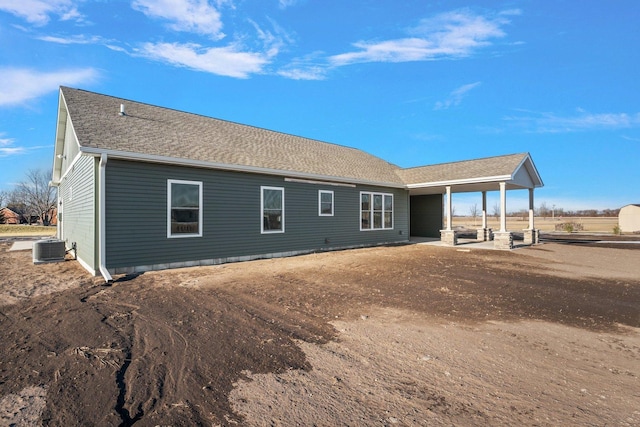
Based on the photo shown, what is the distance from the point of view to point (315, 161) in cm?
1445

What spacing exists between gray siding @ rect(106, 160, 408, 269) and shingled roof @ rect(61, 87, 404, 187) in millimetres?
485

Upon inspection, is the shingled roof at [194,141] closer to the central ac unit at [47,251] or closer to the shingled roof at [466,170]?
the shingled roof at [466,170]

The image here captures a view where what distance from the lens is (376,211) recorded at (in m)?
16.1

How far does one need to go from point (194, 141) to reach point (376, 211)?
9108mm

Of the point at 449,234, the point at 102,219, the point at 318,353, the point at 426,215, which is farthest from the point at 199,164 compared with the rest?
the point at 426,215

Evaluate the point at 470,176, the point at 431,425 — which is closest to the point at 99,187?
the point at 431,425

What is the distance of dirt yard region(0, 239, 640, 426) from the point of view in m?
2.59

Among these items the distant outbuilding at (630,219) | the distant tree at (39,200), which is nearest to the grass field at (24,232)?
the distant tree at (39,200)

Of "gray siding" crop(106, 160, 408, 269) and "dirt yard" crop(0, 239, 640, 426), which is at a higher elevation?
"gray siding" crop(106, 160, 408, 269)

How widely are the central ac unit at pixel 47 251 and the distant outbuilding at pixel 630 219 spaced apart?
152ft

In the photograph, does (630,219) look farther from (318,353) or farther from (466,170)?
(318,353)

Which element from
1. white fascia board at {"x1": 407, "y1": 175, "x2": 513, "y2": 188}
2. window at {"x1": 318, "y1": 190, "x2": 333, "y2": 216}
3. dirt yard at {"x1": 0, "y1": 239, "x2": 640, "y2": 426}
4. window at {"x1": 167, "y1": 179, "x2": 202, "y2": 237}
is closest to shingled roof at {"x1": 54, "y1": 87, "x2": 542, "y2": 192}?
white fascia board at {"x1": 407, "y1": 175, "x2": 513, "y2": 188}

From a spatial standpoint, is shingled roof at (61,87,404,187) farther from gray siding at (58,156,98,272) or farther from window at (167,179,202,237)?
gray siding at (58,156,98,272)

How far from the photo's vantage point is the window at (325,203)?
44.0 ft
